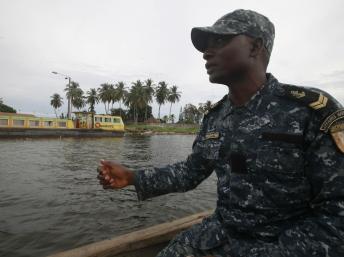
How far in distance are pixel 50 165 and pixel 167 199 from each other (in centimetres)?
883

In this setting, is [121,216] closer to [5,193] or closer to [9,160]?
[5,193]

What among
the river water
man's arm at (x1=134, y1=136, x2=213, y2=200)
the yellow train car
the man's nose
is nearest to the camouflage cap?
the man's nose

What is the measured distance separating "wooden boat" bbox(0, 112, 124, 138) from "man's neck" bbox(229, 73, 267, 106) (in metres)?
33.2

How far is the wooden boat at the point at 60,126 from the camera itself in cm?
3112

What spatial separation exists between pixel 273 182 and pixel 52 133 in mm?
34697

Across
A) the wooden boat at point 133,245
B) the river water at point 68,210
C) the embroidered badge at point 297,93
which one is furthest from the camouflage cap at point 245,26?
the river water at point 68,210

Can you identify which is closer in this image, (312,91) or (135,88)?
(312,91)

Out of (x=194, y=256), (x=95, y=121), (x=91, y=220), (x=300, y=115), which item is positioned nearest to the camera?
(x=300, y=115)

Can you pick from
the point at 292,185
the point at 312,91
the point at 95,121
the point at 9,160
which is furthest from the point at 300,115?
the point at 95,121

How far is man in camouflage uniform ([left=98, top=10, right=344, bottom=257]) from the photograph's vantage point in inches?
54.9

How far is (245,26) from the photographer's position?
183 centimetres

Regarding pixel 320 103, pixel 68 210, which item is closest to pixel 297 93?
pixel 320 103

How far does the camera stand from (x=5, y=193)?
9398 millimetres

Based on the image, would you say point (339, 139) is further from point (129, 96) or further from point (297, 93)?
point (129, 96)
